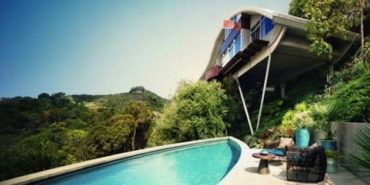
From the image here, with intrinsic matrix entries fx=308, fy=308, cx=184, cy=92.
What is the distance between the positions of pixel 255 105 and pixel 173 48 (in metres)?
7.66

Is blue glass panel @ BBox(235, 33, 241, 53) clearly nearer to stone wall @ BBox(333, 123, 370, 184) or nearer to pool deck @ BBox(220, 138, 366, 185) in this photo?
stone wall @ BBox(333, 123, 370, 184)

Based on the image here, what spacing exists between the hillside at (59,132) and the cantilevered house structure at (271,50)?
7.84 metres

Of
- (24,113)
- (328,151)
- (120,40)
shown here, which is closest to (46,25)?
(120,40)

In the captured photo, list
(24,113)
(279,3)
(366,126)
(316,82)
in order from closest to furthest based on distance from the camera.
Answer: (366,126) → (316,82) → (279,3) → (24,113)

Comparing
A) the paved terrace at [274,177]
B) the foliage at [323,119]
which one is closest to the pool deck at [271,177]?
the paved terrace at [274,177]

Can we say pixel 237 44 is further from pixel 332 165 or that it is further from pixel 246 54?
pixel 332 165

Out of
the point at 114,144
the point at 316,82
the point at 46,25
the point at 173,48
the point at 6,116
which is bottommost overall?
the point at 114,144

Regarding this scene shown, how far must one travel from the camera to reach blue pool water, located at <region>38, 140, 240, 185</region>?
346 inches

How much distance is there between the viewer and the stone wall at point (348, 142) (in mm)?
6598

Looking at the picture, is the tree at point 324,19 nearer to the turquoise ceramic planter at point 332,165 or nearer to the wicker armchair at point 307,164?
the turquoise ceramic planter at point 332,165

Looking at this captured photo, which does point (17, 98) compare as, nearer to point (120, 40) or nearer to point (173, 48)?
point (120, 40)

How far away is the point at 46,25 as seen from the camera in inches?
878

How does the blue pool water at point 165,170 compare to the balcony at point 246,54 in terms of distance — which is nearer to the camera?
the blue pool water at point 165,170

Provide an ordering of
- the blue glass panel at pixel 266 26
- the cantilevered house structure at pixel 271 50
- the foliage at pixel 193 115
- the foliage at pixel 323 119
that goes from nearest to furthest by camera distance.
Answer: the foliage at pixel 323 119 → the cantilevered house structure at pixel 271 50 → the blue glass panel at pixel 266 26 → the foliage at pixel 193 115
